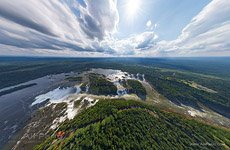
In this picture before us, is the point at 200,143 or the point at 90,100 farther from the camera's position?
the point at 90,100

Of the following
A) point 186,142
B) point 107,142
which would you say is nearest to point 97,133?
point 107,142

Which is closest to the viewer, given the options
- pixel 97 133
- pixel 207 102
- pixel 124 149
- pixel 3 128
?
pixel 124 149

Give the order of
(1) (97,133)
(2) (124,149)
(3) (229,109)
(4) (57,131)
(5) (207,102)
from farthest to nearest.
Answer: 1. (5) (207,102)
2. (3) (229,109)
3. (4) (57,131)
4. (1) (97,133)
5. (2) (124,149)

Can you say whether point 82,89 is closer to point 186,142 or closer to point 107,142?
point 107,142

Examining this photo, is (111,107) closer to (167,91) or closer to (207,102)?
(167,91)

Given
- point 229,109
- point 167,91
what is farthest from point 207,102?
point 167,91

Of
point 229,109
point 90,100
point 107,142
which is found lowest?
point 229,109

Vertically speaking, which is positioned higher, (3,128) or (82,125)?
(82,125)
